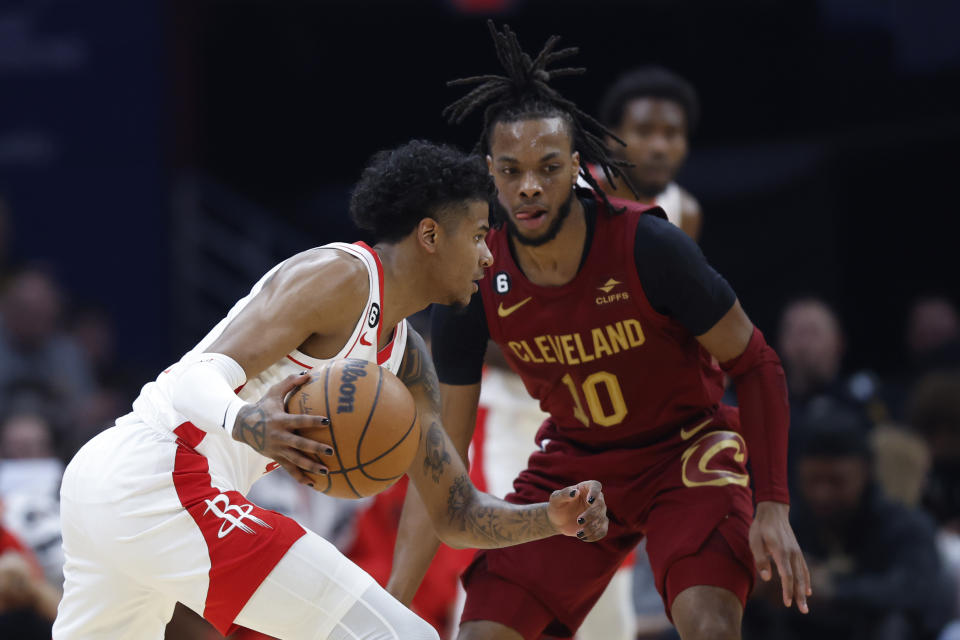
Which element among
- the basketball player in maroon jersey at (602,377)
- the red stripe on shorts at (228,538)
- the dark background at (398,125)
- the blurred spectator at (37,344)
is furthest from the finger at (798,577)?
the blurred spectator at (37,344)

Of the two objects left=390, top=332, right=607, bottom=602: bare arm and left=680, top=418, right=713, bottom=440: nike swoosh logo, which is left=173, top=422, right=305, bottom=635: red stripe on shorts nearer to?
left=390, top=332, right=607, bottom=602: bare arm

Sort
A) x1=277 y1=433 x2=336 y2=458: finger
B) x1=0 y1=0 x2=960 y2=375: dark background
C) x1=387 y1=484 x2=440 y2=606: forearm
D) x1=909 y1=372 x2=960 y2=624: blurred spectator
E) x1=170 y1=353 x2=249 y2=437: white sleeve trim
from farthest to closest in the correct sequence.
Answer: x1=0 y1=0 x2=960 y2=375: dark background → x1=909 y1=372 x2=960 y2=624: blurred spectator → x1=387 y1=484 x2=440 y2=606: forearm → x1=170 y1=353 x2=249 y2=437: white sleeve trim → x1=277 y1=433 x2=336 y2=458: finger

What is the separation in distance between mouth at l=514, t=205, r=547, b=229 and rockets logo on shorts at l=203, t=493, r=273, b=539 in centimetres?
128

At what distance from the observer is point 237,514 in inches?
142

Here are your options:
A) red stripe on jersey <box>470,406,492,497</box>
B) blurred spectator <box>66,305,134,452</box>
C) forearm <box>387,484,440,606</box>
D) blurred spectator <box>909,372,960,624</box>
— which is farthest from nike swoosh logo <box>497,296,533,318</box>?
blurred spectator <box>66,305,134,452</box>

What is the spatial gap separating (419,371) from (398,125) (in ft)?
26.3

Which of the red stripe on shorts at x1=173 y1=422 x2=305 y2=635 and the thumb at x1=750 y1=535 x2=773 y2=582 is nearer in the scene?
the red stripe on shorts at x1=173 y1=422 x2=305 y2=635

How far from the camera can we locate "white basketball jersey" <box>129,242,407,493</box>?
3723 millimetres

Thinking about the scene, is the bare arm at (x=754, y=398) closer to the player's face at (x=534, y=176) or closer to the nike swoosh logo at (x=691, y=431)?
the nike swoosh logo at (x=691, y=431)

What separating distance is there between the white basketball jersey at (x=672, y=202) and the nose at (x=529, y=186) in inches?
59.6

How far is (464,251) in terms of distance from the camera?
3926 mm

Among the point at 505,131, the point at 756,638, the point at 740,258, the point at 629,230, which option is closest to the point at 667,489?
the point at 629,230

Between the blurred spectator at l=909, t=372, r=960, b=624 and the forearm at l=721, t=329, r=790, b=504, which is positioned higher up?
the forearm at l=721, t=329, r=790, b=504

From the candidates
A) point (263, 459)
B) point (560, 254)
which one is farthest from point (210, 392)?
point (560, 254)
